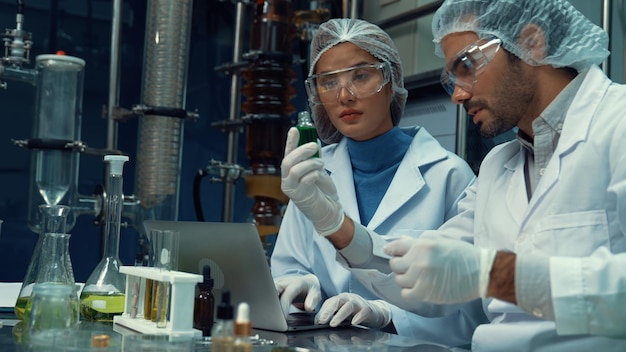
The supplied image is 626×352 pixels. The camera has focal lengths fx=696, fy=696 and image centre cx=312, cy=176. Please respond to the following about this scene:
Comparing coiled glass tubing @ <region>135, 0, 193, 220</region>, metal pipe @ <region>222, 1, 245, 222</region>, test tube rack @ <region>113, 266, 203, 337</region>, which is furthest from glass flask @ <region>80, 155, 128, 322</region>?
metal pipe @ <region>222, 1, 245, 222</region>

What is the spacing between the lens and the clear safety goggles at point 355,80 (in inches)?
72.9

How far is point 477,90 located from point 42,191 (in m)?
1.65

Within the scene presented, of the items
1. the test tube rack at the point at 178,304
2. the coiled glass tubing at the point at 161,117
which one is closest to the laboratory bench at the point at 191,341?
the test tube rack at the point at 178,304

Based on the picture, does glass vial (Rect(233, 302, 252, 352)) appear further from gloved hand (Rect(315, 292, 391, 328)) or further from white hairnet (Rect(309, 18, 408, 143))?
white hairnet (Rect(309, 18, 408, 143))

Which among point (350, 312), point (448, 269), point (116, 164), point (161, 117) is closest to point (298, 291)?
point (350, 312)

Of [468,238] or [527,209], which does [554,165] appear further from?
[468,238]

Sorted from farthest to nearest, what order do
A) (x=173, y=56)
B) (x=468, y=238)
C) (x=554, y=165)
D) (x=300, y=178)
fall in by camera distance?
(x=173, y=56) → (x=468, y=238) → (x=300, y=178) → (x=554, y=165)

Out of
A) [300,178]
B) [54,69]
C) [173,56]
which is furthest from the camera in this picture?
[173,56]

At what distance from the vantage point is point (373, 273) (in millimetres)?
1542

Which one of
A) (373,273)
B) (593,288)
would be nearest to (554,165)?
(593,288)

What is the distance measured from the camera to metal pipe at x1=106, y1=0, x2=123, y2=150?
107 inches

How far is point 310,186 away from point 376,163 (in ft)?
1.76

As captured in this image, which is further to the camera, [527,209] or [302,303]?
[302,303]

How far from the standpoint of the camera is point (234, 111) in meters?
3.03
